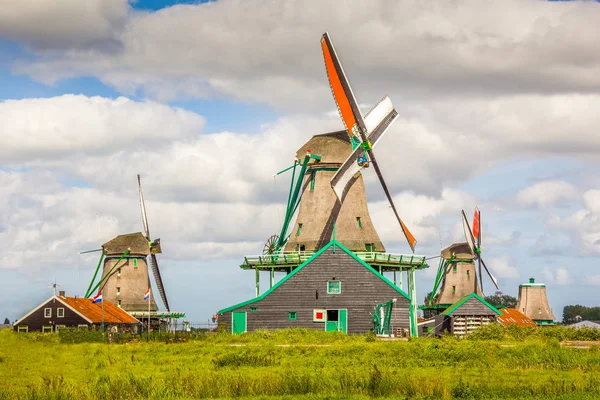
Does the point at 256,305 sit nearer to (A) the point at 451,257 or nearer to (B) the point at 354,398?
(B) the point at 354,398

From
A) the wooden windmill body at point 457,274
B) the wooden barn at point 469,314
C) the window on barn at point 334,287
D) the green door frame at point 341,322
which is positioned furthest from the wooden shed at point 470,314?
the wooden windmill body at point 457,274

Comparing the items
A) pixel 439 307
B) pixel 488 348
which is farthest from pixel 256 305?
pixel 439 307

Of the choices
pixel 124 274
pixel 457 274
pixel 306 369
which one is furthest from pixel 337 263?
pixel 457 274

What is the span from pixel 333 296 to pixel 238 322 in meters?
5.54

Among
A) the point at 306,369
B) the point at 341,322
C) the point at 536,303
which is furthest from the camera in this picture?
the point at 536,303

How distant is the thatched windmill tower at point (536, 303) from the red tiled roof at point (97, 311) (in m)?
49.2

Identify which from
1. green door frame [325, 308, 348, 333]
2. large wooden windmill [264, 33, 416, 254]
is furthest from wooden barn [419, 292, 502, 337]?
green door frame [325, 308, 348, 333]

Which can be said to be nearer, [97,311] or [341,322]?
[341,322]

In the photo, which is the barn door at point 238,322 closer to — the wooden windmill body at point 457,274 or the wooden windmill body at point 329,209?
the wooden windmill body at point 329,209

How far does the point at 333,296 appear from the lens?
47.9 m

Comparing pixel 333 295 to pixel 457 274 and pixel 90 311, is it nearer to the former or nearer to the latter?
pixel 90 311

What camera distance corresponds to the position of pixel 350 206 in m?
52.6

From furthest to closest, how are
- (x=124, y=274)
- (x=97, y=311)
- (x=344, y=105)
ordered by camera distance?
(x=124, y=274) < (x=97, y=311) < (x=344, y=105)

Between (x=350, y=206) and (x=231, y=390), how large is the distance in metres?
29.9
